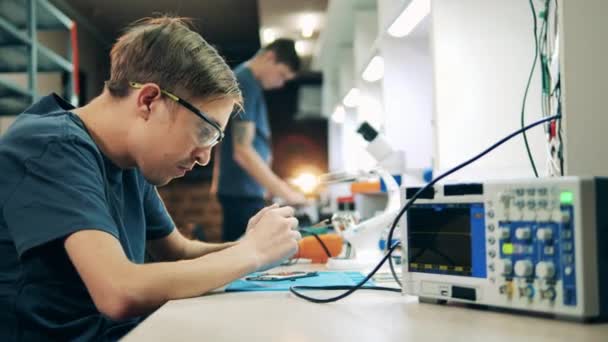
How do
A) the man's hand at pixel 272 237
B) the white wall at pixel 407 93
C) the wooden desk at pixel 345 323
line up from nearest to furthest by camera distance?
1. the wooden desk at pixel 345 323
2. the man's hand at pixel 272 237
3. the white wall at pixel 407 93

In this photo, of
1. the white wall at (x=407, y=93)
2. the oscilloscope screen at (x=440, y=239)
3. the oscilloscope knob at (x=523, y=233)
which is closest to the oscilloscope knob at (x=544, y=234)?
the oscilloscope knob at (x=523, y=233)

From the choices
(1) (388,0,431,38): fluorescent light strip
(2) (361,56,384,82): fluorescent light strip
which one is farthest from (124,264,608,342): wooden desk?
(2) (361,56,384,82): fluorescent light strip

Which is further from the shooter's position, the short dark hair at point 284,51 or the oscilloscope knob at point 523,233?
the short dark hair at point 284,51

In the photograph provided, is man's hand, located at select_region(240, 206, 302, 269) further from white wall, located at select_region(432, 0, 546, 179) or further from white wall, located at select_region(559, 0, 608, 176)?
white wall, located at select_region(432, 0, 546, 179)

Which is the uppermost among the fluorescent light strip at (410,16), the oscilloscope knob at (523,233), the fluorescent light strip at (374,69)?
the fluorescent light strip at (374,69)

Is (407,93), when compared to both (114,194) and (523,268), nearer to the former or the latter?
(114,194)

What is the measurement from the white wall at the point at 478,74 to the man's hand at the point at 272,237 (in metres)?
0.63

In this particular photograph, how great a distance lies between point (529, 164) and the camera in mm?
1439

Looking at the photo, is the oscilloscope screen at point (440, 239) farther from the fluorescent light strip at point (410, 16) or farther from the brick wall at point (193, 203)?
the brick wall at point (193, 203)

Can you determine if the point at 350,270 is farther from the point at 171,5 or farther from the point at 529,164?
the point at 171,5

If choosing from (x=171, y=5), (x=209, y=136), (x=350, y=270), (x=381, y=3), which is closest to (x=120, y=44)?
(x=209, y=136)

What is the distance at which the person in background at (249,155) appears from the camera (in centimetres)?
297

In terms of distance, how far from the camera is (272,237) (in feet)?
3.47

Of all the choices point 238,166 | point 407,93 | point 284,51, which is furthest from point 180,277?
point 284,51
